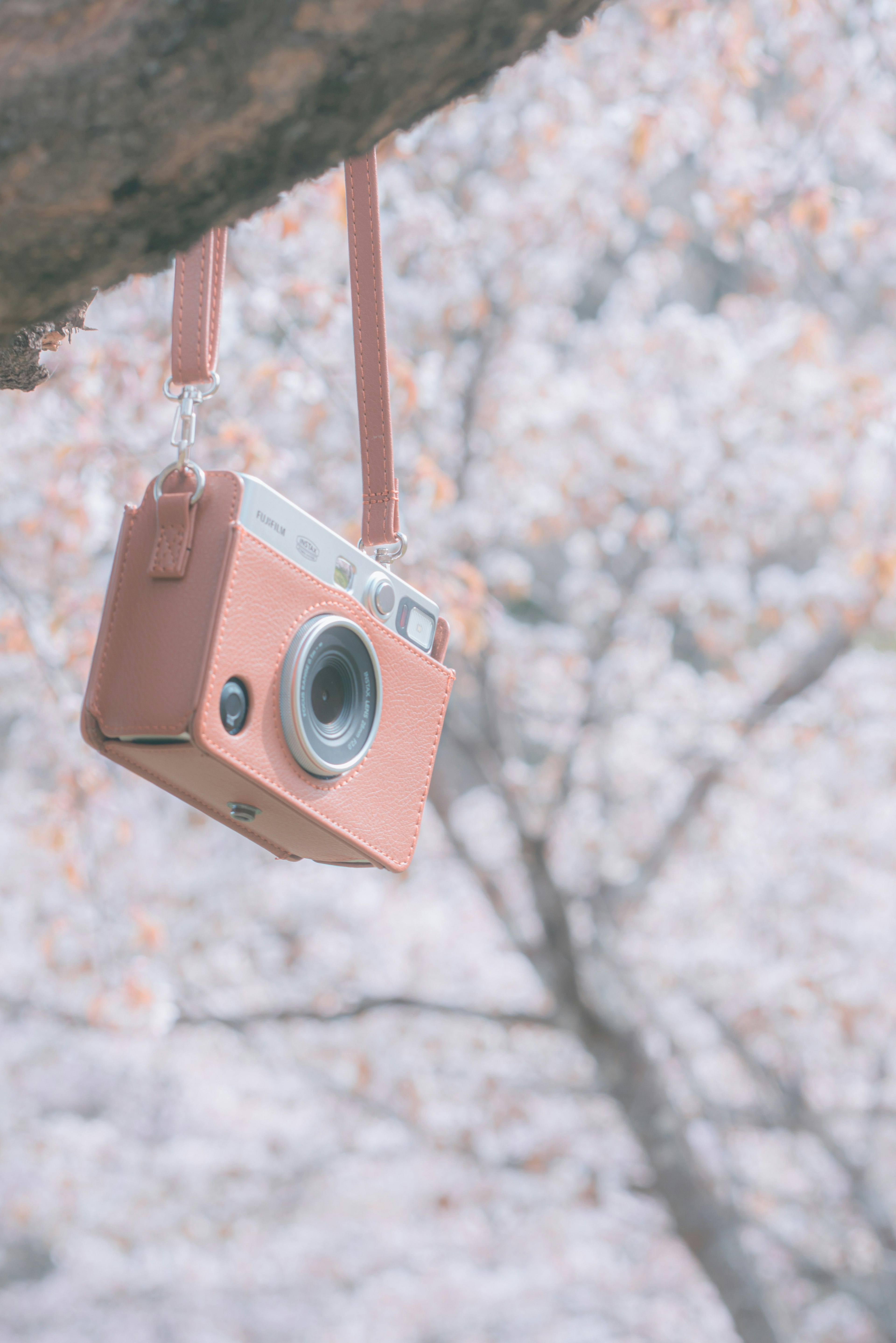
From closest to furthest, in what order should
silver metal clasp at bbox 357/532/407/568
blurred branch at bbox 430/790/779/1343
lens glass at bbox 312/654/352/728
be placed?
lens glass at bbox 312/654/352/728
silver metal clasp at bbox 357/532/407/568
blurred branch at bbox 430/790/779/1343

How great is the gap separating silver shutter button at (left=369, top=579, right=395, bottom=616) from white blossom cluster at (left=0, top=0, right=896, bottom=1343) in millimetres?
3312

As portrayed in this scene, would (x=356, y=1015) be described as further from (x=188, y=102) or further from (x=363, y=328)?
(x=188, y=102)

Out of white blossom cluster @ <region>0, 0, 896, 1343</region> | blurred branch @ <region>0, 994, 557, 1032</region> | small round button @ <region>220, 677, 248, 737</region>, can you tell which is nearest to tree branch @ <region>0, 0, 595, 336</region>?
small round button @ <region>220, 677, 248, 737</region>

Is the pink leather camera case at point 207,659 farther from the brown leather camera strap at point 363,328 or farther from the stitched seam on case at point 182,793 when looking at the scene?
the brown leather camera strap at point 363,328

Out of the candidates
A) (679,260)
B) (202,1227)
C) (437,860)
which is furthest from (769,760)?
(202,1227)

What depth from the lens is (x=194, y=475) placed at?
47.6 inches

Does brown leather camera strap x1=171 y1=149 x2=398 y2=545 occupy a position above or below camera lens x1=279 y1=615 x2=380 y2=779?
above

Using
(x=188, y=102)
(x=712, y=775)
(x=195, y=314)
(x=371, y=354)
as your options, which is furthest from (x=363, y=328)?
(x=712, y=775)

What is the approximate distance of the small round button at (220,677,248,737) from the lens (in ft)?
3.79

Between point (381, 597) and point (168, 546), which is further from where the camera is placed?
point (381, 597)

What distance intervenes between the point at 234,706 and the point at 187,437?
0.31 m

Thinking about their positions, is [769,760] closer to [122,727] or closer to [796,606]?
[796,606]

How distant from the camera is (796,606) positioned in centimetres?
668

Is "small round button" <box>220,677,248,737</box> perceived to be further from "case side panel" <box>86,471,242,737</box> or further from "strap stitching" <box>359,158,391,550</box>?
"strap stitching" <box>359,158,391,550</box>
